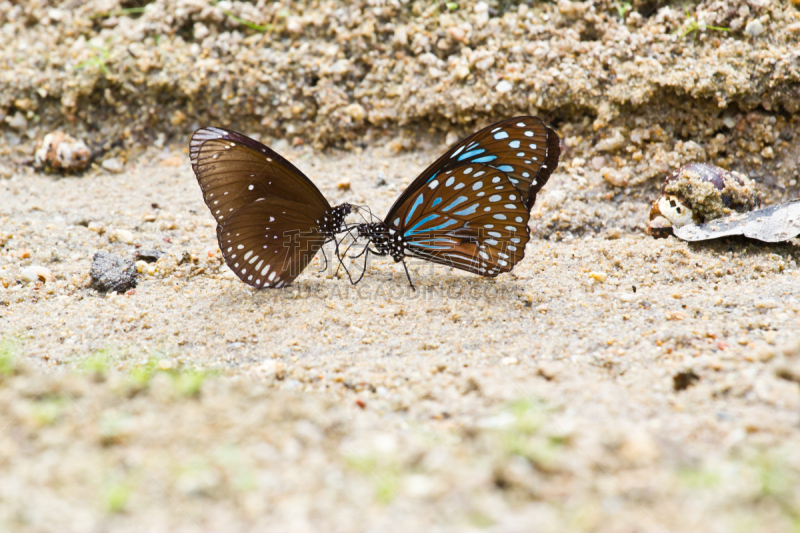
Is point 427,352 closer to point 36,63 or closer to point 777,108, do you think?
point 777,108

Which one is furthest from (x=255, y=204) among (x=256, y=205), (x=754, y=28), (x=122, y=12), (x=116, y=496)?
(x=754, y=28)

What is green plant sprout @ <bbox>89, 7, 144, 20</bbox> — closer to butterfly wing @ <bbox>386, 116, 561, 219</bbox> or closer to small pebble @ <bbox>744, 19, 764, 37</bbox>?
butterfly wing @ <bbox>386, 116, 561, 219</bbox>

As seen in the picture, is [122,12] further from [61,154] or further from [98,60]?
[61,154]

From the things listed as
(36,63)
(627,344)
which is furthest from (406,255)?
(36,63)

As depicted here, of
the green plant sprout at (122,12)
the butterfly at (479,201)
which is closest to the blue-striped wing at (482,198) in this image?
the butterfly at (479,201)

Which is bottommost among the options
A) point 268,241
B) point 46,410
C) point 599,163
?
point 46,410

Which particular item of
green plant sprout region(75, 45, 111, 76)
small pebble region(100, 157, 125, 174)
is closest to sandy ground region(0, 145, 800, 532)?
small pebble region(100, 157, 125, 174)
